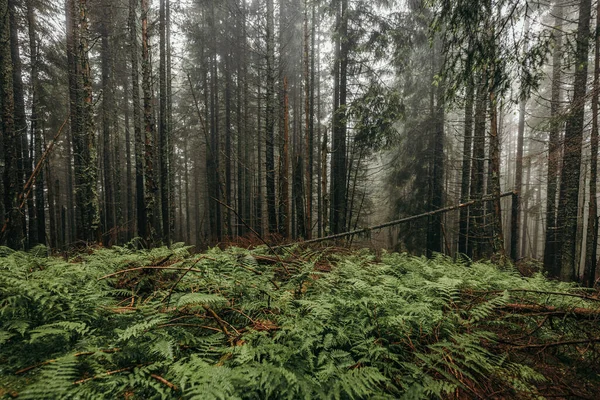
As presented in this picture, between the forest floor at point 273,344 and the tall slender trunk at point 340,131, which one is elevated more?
the tall slender trunk at point 340,131

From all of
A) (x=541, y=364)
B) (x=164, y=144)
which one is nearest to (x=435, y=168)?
(x=541, y=364)

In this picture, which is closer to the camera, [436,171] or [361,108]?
[361,108]

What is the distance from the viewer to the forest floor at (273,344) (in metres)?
1.52

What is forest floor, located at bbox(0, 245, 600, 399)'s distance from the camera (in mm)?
1518

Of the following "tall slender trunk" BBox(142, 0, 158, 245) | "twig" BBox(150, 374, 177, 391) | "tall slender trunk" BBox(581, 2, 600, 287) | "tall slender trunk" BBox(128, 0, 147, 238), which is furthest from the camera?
"tall slender trunk" BBox(128, 0, 147, 238)

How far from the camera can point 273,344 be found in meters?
1.80

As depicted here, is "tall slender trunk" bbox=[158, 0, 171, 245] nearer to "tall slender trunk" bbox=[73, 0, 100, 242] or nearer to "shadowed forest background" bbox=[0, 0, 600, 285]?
"shadowed forest background" bbox=[0, 0, 600, 285]

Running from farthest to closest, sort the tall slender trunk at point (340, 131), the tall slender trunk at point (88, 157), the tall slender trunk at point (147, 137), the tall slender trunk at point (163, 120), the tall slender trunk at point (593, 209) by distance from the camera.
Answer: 1. the tall slender trunk at point (163, 120)
2. the tall slender trunk at point (340, 131)
3. the tall slender trunk at point (147, 137)
4. the tall slender trunk at point (593, 209)
5. the tall slender trunk at point (88, 157)

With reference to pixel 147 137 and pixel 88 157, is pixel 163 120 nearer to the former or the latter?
pixel 147 137

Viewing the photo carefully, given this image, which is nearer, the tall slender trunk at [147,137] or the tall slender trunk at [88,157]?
the tall slender trunk at [88,157]

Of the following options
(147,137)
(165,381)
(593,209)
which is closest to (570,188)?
(593,209)

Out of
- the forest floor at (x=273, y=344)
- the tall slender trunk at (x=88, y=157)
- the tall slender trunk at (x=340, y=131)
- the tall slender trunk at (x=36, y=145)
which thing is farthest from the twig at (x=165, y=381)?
the tall slender trunk at (x=36, y=145)

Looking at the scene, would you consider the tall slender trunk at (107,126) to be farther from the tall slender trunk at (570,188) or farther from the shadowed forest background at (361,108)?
the tall slender trunk at (570,188)

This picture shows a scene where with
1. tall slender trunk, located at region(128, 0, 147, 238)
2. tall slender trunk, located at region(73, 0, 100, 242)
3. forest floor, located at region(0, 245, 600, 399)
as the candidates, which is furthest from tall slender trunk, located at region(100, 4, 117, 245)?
forest floor, located at region(0, 245, 600, 399)
